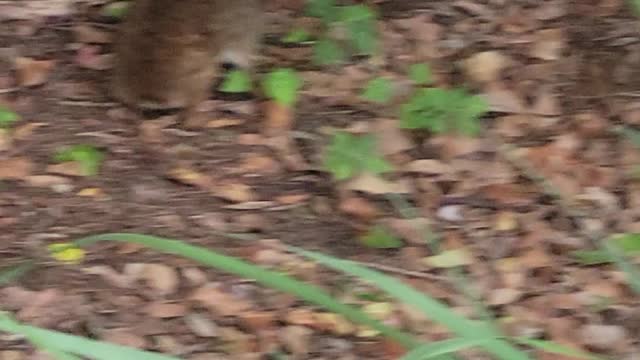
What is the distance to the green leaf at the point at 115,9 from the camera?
9.59 ft

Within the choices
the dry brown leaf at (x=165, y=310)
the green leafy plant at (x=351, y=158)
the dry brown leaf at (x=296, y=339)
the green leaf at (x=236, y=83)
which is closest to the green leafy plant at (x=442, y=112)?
the green leafy plant at (x=351, y=158)

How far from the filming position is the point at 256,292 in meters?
2.46

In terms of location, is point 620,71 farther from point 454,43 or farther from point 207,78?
point 207,78

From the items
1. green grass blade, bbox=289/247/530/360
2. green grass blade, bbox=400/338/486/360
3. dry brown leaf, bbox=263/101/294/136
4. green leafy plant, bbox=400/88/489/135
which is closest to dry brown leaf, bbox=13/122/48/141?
dry brown leaf, bbox=263/101/294/136

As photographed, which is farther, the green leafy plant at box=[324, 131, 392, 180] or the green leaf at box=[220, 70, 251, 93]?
the green leaf at box=[220, 70, 251, 93]

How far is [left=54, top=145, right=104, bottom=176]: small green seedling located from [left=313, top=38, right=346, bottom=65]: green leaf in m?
0.66

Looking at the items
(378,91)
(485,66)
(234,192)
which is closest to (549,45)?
(485,66)

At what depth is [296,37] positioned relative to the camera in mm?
2947

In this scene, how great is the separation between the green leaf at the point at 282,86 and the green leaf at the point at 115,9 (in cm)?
45

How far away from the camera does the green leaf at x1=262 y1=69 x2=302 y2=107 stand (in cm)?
277

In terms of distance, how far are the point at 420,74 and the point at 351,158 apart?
14.9 inches

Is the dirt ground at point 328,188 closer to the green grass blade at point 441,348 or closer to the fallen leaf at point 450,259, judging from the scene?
the fallen leaf at point 450,259

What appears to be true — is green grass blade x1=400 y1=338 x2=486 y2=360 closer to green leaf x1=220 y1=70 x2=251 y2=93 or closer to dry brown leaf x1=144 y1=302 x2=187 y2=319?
dry brown leaf x1=144 y1=302 x2=187 y2=319

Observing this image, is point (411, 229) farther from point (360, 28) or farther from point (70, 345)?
point (70, 345)
